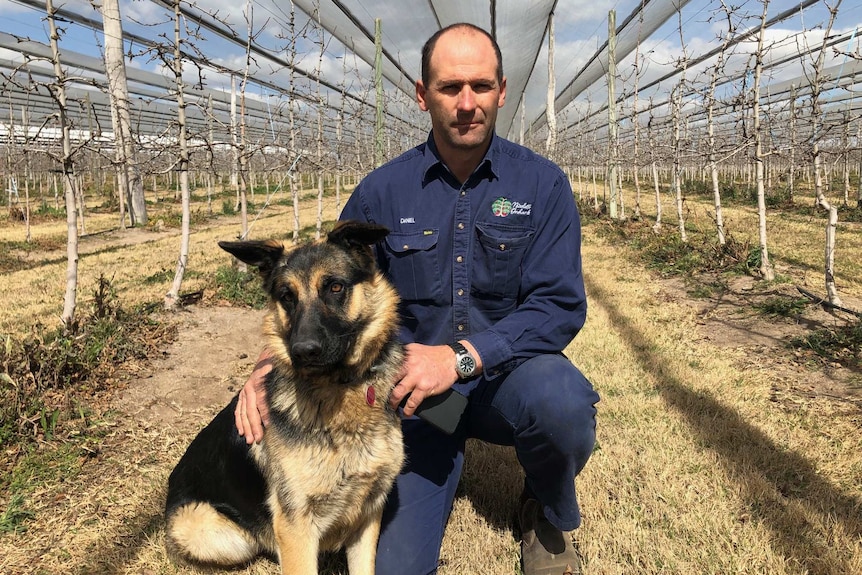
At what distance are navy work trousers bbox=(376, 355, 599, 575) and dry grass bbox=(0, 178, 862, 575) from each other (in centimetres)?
32

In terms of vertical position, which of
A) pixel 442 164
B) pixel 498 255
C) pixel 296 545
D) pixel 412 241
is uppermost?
pixel 442 164

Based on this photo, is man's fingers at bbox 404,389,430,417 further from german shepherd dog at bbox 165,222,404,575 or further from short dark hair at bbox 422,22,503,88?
short dark hair at bbox 422,22,503,88

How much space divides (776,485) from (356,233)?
3108 mm

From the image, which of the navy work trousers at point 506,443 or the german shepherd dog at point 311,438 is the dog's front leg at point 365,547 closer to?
the german shepherd dog at point 311,438

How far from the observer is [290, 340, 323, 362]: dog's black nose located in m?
2.03

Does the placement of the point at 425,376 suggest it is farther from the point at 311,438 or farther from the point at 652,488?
the point at 652,488

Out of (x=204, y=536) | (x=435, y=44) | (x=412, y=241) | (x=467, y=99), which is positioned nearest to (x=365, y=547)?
(x=204, y=536)

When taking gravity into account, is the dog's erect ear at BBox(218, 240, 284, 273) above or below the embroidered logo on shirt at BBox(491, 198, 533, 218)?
below

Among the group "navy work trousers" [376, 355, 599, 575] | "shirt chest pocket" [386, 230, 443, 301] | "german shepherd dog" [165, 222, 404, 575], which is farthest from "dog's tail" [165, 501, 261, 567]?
"shirt chest pocket" [386, 230, 443, 301]

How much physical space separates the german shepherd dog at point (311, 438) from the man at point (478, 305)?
0.58 ft

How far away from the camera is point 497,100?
2799 millimetres

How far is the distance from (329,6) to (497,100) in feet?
44.7

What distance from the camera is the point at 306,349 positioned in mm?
2033

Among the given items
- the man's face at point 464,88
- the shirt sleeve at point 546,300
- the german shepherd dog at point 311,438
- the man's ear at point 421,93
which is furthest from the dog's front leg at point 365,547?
the man's ear at point 421,93
